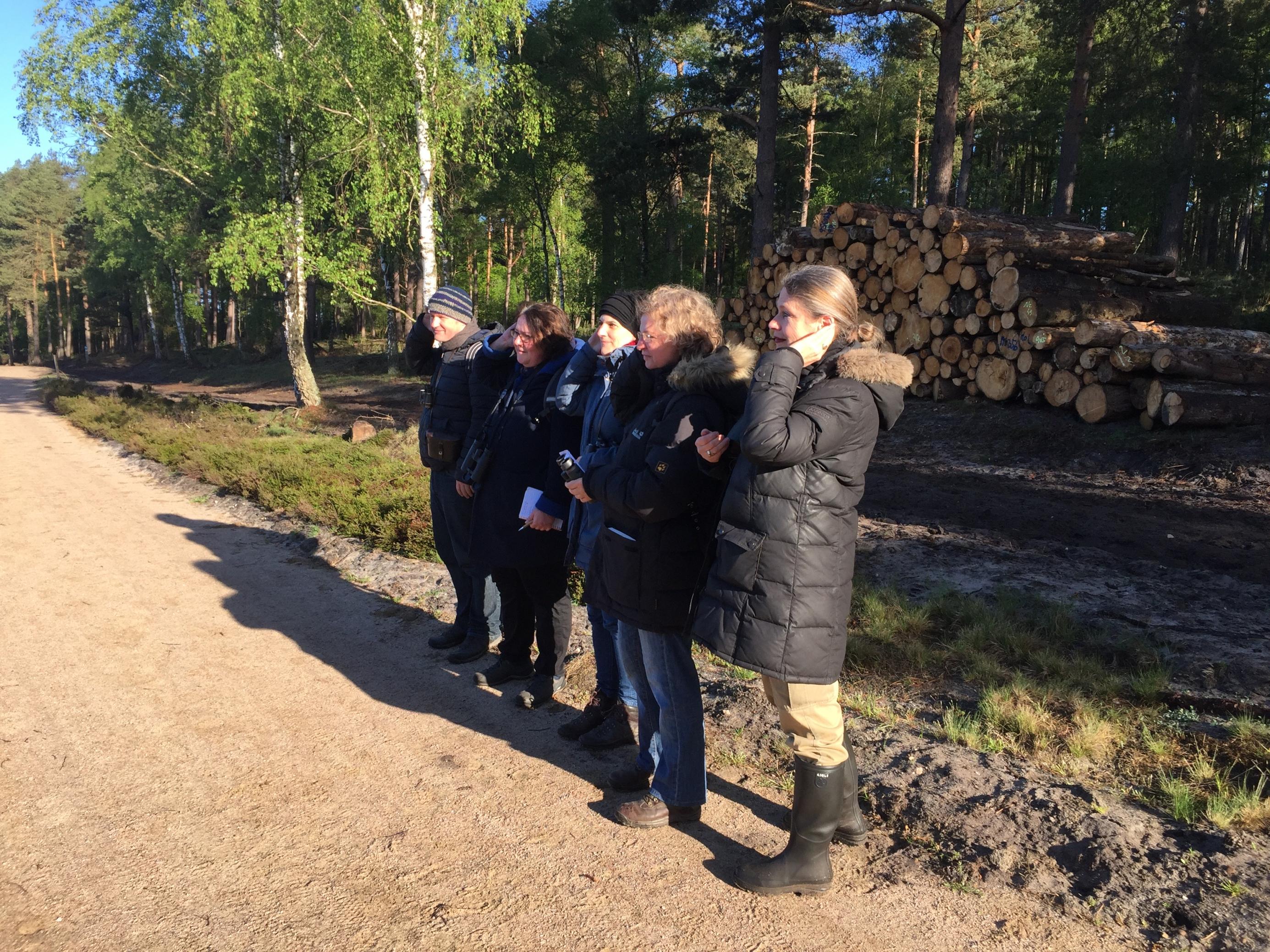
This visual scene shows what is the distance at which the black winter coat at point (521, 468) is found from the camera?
432 cm

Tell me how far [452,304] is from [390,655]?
2092 millimetres

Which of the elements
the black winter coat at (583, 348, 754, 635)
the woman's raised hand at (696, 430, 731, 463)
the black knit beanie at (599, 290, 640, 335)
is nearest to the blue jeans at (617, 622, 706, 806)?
the black winter coat at (583, 348, 754, 635)

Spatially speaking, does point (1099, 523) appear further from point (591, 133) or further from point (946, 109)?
point (591, 133)

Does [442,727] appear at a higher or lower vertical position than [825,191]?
lower

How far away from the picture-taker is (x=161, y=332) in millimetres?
51469

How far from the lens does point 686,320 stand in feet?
10.5

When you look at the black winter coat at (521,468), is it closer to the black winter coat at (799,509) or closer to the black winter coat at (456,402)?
the black winter coat at (456,402)

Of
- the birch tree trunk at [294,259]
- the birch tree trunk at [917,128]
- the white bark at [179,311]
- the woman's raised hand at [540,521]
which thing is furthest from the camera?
the white bark at [179,311]

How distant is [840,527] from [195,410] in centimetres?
1706

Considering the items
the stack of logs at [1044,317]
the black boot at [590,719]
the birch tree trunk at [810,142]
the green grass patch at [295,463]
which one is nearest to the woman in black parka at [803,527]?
the black boot at [590,719]

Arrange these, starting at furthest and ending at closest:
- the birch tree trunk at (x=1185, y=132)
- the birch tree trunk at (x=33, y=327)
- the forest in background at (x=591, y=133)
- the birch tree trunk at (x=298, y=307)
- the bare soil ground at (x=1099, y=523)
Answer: the birch tree trunk at (x=33, y=327) → the birch tree trunk at (x=1185, y=132) → the birch tree trunk at (x=298, y=307) → the forest in background at (x=591, y=133) → the bare soil ground at (x=1099, y=523)

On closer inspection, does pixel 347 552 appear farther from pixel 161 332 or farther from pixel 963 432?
pixel 161 332

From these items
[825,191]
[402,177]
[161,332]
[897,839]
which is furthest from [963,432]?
[161,332]

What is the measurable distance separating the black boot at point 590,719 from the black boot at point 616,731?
2cm
